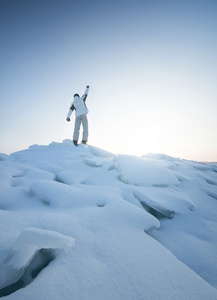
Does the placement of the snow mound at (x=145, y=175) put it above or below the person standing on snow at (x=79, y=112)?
below

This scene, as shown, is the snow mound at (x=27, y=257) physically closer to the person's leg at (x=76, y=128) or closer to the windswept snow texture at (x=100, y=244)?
the windswept snow texture at (x=100, y=244)

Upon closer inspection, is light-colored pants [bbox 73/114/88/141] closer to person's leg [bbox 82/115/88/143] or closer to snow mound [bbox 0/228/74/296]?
person's leg [bbox 82/115/88/143]

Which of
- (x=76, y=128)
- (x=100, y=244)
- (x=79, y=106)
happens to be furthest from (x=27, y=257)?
(x=79, y=106)

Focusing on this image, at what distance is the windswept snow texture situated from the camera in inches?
41.0

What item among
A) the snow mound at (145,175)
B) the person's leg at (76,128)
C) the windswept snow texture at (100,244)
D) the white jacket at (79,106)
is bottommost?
the windswept snow texture at (100,244)

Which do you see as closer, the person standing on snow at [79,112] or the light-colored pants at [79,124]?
the person standing on snow at [79,112]

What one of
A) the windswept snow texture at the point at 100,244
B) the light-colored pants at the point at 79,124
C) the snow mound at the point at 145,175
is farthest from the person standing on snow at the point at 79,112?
the windswept snow texture at the point at 100,244

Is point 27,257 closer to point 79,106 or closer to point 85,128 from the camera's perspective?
point 85,128

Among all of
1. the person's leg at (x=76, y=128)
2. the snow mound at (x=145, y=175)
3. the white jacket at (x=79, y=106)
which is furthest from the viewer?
the person's leg at (x=76, y=128)

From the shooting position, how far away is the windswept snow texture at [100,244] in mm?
1042

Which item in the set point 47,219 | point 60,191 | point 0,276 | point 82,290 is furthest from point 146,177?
point 0,276

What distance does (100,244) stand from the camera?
54.9 inches

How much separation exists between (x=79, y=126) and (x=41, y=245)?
6237 mm

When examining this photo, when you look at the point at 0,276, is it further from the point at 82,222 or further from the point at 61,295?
the point at 82,222
